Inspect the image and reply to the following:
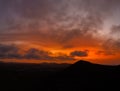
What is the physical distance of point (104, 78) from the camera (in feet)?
175

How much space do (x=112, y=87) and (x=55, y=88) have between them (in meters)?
12.6

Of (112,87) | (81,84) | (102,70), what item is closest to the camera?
(112,87)

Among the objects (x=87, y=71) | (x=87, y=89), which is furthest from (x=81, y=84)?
(x=87, y=71)

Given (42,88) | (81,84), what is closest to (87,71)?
(81,84)

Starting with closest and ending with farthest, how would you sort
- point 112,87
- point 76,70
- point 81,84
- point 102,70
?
point 112,87, point 81,84, point 102,70, point 76,70

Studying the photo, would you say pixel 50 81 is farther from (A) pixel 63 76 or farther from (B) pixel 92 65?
(B) pixel 92 65

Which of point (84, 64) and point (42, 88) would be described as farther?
point (84, 64)

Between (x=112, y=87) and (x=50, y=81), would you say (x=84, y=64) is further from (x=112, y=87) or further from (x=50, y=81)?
(x=112, y=87)

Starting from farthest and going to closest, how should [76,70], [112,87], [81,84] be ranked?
[76,70] < [81,84] < [112,87]

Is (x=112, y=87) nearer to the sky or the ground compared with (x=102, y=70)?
nearer to the ground

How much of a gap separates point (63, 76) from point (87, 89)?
433 inches

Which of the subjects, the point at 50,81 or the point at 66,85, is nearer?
the point at 66,85

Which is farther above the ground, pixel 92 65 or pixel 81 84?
pixel 92 65

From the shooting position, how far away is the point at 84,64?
6612 centimetres
